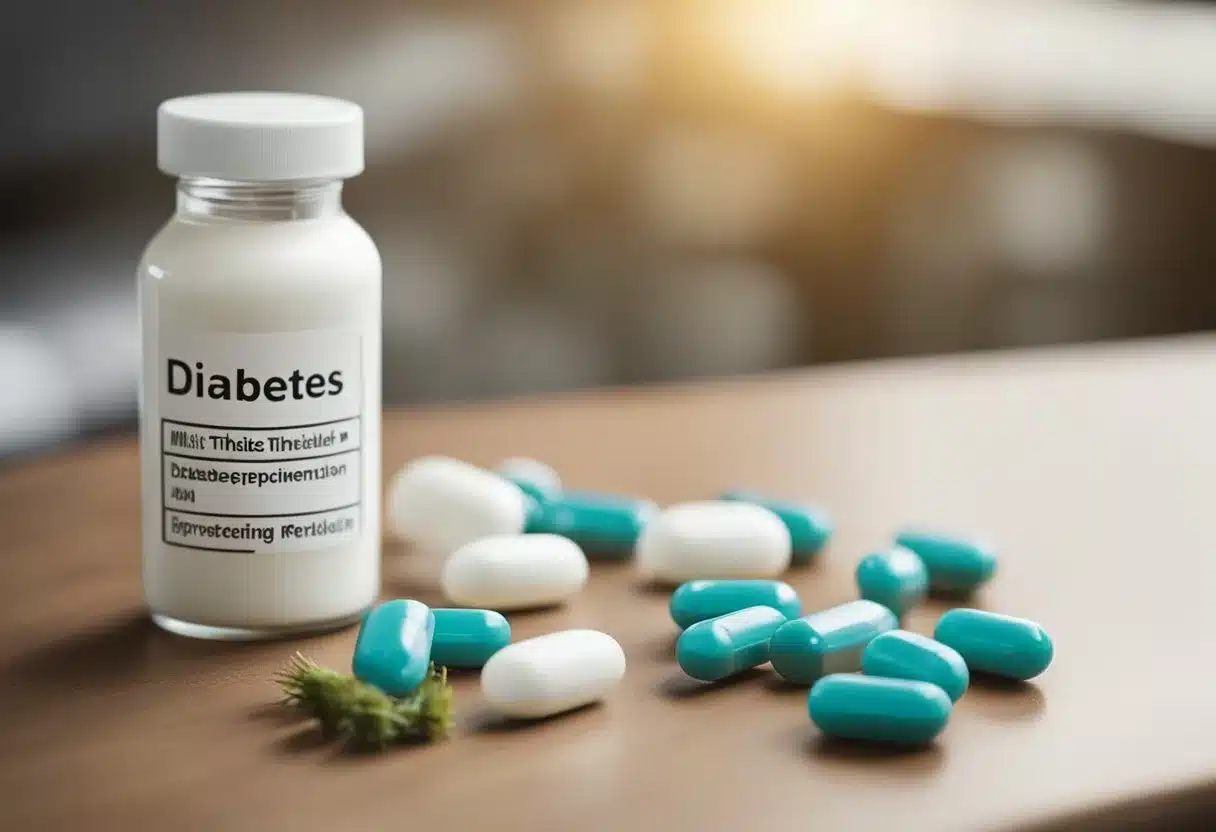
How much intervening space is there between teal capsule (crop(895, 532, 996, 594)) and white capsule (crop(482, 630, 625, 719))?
24 cm

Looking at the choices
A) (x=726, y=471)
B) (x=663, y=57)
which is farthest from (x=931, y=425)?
(x=663, y=57)

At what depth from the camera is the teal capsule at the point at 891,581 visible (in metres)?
0.83

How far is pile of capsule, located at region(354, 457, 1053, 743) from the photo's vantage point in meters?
0.69

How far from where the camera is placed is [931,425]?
4.03 feet

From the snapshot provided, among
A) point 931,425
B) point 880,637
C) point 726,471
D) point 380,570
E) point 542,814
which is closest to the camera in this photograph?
point 542,814

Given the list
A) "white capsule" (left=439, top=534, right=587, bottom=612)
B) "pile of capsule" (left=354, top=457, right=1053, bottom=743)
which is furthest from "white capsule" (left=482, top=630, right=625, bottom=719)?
"white capsule" (left=439, top=534, right=587, bottom=612)

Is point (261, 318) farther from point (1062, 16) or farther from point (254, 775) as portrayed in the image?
point (1062, 16)

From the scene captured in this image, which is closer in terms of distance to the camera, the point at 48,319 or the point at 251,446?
the point at 251,446

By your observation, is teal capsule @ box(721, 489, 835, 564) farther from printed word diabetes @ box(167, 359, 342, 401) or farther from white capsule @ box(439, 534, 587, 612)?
printed word diabetes @ box(167, 359, 342, 401)

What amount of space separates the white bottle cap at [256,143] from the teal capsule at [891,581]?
34cm

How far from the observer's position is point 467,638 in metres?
0.75

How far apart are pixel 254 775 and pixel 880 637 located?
0.95 ft

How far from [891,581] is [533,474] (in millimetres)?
302

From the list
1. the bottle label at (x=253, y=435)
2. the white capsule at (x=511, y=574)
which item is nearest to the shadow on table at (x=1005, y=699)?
the white capsule at (x=511, y=574)
